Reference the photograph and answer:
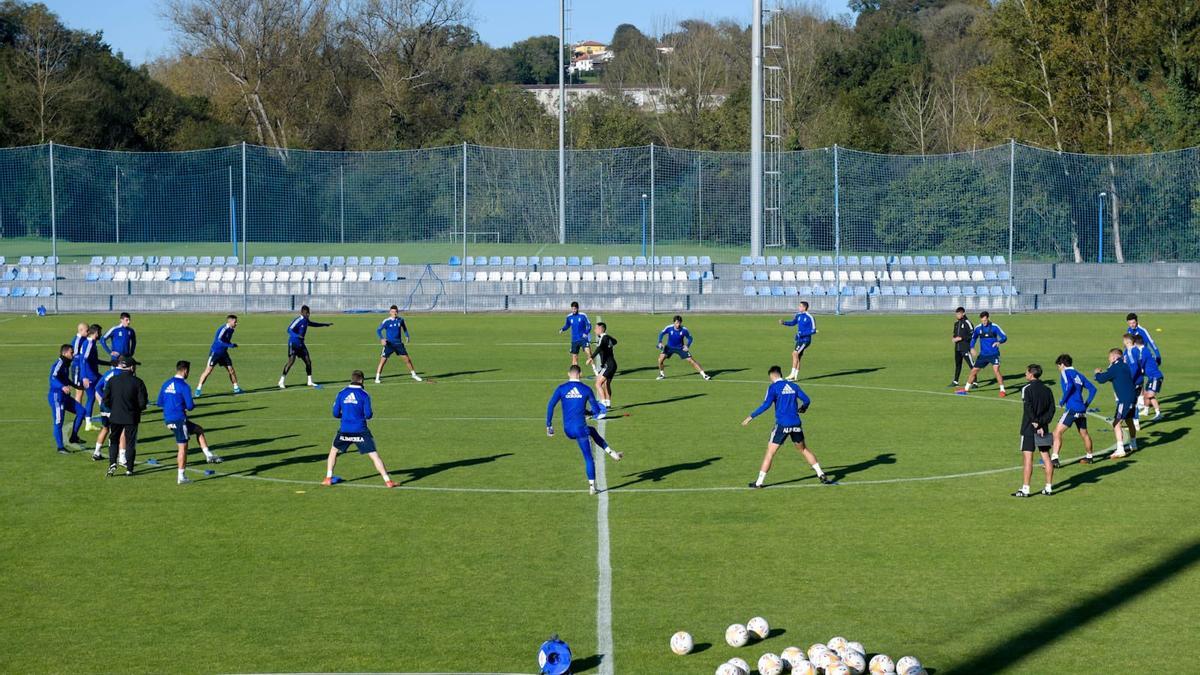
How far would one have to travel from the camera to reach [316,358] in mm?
38281

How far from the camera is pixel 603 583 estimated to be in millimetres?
14914

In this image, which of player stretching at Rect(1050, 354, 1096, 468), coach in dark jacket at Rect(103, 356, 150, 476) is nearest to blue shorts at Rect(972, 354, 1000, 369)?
player stretching at Rect(1050, 354, 1096, 468)

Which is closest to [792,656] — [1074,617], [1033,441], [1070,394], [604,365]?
[1074,617]

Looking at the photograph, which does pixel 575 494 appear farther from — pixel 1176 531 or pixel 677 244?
pixel 677 244

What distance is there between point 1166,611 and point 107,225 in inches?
2152

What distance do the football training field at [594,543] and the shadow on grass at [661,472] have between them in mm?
66

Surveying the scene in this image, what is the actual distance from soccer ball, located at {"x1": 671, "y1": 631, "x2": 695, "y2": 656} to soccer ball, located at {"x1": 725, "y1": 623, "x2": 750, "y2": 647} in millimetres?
404

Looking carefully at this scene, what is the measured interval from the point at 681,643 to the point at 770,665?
114 cm

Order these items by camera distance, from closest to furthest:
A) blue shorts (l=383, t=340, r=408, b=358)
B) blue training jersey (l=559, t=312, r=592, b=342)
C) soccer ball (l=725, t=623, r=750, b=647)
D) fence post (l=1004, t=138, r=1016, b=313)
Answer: soccer ball (l=725, t=623, r=750, b=647)
blue shorts (l=383, t=340, r=408, b=358)
blue training jersey (l=559, t=312, r=592, b=342)
fence post (l=1004, t=138, r=1016, b=313)

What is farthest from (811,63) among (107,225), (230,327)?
(230,327)

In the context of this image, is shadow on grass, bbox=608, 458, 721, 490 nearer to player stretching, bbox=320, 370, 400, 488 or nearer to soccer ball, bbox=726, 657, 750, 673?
player stretching, bbox=320, 370, 400, 488

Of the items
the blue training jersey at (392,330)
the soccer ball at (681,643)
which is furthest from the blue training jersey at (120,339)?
the soccer ball at (681,643)

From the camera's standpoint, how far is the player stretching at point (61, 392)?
22734 millimetres

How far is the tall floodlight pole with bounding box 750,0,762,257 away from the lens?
178ft
